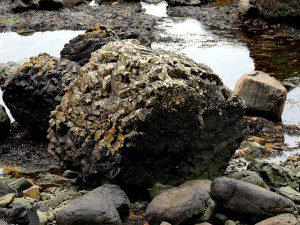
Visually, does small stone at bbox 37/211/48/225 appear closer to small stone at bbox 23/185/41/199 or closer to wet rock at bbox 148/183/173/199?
small stone at bbox 23/185/41/199

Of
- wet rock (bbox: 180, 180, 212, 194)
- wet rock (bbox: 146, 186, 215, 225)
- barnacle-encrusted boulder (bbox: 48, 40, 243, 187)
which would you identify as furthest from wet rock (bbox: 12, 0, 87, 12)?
wet rock (bbox: 146, 186, 215, 225)

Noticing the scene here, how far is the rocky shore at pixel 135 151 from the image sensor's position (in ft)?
23.4

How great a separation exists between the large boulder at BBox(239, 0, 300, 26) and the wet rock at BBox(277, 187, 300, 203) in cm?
2173

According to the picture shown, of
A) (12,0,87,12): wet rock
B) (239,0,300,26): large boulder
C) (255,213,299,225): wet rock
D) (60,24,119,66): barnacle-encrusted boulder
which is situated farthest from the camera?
Answer: (12,0,87,12): wet rock

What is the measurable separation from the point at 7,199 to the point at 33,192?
102cm

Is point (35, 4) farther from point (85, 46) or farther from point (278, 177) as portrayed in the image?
point (278, 177)

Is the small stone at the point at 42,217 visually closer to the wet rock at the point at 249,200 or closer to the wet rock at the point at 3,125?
the wet rock at the point at 249,200

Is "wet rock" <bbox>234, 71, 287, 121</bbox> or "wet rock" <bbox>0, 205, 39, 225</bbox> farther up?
"wet rock" <bbox>0, 205, 39, 225</bbox>

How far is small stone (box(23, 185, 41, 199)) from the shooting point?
8.35m

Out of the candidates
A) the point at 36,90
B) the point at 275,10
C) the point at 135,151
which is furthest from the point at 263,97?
the point at 275,10

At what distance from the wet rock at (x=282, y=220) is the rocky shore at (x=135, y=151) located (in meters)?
0.01

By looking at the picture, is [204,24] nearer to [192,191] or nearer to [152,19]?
[152,19]

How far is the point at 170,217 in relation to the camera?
272 inches

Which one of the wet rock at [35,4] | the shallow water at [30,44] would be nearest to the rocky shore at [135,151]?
the shallow water at [30,44]
